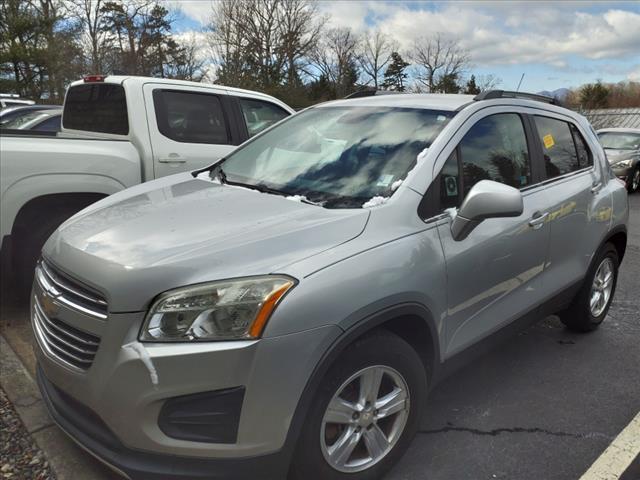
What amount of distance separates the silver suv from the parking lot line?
0.77 meters

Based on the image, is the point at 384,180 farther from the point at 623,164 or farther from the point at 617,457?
the point at 623,164

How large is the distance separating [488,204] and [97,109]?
424 cm

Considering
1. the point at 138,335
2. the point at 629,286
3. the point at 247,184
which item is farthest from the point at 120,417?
the point at 629,286

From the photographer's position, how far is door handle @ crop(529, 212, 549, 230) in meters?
3.05

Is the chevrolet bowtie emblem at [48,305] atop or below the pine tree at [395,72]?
below

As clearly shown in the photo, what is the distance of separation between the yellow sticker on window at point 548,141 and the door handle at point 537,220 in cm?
56

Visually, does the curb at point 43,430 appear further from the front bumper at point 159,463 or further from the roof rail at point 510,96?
the roof rail at point 510,96

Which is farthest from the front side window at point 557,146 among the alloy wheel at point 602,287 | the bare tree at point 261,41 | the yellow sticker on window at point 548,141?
the bare tree at point 261,41

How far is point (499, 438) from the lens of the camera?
280 centimetres

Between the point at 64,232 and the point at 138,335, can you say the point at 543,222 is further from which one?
the point at 64,232

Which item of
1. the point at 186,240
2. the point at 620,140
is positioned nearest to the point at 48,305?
the point at 186,240

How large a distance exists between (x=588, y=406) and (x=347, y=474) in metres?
1.75

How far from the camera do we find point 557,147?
3.60 meters

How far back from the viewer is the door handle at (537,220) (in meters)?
3.05
